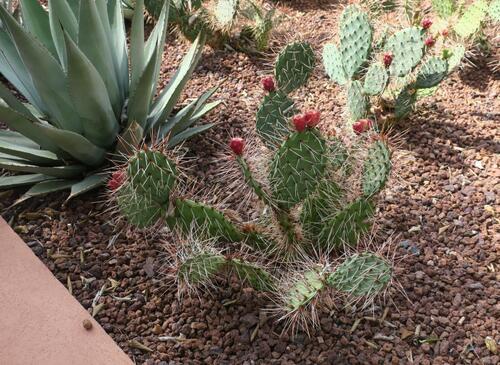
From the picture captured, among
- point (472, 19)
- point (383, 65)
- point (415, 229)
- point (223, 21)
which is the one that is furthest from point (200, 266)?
point (472, 19)

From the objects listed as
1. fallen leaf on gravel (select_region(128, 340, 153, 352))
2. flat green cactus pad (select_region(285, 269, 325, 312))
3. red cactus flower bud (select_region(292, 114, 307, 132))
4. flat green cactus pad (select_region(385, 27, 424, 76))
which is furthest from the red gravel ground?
red cactus flower bud (select_region(292, 114, 307, 132))

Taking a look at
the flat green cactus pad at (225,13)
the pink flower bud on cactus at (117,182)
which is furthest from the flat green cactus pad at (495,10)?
the pink flower bud on cactus at (117,182)

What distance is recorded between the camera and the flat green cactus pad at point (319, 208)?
2.15m

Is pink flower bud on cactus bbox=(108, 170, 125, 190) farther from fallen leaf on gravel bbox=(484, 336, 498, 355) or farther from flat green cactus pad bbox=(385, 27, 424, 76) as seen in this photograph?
flat green cactus pad bbox=(385, 27, 424, 76)

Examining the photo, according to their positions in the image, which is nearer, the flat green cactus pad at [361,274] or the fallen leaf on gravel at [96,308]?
the flat green cactus pad at [361,274]

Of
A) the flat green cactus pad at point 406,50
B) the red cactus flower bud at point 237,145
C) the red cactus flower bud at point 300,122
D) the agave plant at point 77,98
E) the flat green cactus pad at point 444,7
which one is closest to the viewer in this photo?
the red cactus flower bud at point 300,122

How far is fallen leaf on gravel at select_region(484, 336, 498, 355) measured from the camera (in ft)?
6.75

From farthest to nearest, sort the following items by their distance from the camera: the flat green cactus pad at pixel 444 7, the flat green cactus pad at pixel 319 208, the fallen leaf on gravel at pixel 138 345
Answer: the flat green cactus pad at pixel 444 7 < the flat green cactus pad at pixel 319 208 < the fallen leaf on gravel at pixel 138 345

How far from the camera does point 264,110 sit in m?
2.39

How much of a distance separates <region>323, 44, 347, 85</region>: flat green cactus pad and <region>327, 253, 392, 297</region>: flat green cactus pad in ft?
4.24

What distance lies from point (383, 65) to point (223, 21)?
1043 mm

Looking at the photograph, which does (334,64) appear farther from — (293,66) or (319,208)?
(319,208)

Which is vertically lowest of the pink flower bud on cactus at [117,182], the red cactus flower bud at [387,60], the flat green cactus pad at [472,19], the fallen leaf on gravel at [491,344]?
the fallen leaf on gravel at [491,344]

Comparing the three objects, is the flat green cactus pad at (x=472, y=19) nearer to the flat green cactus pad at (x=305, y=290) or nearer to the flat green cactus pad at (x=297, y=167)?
the flat green cactus pad at (x=297, y=167)
